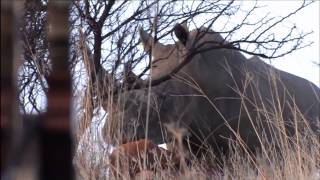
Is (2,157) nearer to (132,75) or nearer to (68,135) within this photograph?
(68,135)

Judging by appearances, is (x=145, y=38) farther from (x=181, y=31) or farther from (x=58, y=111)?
(x=58, y=111)

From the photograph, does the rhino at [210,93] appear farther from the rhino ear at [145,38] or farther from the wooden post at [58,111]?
the wooden post at [58,111]

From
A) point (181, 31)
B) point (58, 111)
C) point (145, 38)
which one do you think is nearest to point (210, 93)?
point (181, 31)

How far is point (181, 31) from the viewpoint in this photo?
6.31m

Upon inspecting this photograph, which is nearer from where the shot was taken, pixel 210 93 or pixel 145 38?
pixel 145 38

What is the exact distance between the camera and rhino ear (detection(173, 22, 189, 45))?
625cm

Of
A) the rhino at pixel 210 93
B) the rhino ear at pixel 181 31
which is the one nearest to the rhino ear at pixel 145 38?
the rhino at pixel 210 93

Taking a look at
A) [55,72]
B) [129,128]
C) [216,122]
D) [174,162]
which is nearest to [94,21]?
[129,128]

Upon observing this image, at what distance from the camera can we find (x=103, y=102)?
4.52 metres

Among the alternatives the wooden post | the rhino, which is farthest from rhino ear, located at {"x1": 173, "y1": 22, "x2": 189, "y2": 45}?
the wooden post

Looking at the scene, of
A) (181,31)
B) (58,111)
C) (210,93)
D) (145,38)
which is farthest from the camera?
(210,93)

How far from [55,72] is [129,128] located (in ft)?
15.2

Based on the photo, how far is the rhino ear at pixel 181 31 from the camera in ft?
20.5

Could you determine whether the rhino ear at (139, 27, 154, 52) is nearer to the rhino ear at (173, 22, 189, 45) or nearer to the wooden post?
the rhino ear at (173, 22, 189, 45)
